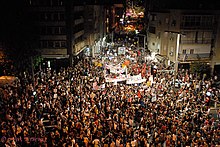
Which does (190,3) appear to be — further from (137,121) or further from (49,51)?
(137,121)

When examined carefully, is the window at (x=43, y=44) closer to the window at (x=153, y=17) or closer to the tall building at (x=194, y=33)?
the tall building at (x=194, y=33)

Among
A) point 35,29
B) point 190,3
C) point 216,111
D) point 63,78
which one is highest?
point 190,3

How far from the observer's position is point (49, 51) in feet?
115

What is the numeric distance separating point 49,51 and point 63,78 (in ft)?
33.0

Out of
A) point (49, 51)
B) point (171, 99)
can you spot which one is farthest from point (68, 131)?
point (49, 51)

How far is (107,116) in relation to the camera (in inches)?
760

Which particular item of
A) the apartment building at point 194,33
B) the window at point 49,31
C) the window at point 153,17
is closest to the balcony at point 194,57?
the apartment building at point 194,33

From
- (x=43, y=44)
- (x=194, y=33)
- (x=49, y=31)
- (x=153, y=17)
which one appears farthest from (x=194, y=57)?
(x=43, y=44)

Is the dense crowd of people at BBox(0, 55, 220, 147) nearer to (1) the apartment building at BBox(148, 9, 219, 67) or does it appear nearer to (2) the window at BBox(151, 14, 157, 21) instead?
(1) the apartment building at BBox(148, 9, 219, 67)

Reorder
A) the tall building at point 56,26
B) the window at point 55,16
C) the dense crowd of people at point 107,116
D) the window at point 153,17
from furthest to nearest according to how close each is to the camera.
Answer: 1. the window at point 153,17
2. the window at point 55,16
3. the tall building at point 56,26
4. the dense crowd of people at point 107,116

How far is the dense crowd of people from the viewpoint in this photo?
1537cm

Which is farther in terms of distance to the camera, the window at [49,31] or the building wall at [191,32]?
the building wall at [191,32]

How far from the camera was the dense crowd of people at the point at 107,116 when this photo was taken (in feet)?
50.4

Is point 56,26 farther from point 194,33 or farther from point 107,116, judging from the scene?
point 194,33
